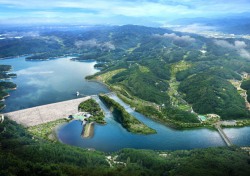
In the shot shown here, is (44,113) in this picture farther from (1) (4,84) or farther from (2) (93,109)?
(1) (4,84)

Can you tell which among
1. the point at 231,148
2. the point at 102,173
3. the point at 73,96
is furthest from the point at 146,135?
the point at 73,96

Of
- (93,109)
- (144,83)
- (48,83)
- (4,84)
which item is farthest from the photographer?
(48,83)

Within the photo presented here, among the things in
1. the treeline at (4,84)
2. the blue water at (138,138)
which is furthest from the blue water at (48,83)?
the blue water at (138,138)

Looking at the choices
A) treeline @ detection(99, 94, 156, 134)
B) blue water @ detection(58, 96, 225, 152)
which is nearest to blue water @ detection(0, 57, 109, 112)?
treeline @ detection(99, 94, 156, 134)

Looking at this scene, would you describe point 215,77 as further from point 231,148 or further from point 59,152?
point 59,152

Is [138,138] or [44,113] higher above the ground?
[138,138]

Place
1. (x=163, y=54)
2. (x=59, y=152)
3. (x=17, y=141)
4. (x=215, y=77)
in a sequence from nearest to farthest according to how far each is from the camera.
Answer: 1. (x=59, y=152)
2. (x=17, y=141)
3. (x=215, y=77)
4. (x=163, y=54)

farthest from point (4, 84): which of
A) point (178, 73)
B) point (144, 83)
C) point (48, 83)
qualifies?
point (178, 73)
